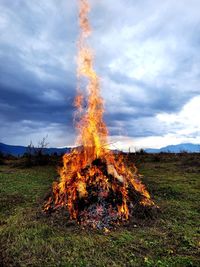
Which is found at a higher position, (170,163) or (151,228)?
(170,163)

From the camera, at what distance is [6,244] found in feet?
26.0

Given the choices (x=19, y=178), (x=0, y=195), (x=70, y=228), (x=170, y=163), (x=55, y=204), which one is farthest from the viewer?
(x=170, y=163)

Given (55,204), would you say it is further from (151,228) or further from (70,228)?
(151,228)

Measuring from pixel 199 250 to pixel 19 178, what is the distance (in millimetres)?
12677

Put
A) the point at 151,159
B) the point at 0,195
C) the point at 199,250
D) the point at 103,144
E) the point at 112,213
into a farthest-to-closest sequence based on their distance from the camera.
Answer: the point at 151,159 < the point at 0,195 < the point at 103,144 < the point at 112,213 < the point at 199,250

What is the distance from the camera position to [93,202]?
32.3 ft

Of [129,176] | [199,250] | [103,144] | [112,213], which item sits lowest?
[199,250]

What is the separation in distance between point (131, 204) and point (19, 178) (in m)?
9.97

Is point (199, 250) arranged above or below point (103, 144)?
below

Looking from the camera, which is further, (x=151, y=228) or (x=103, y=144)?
(x=103, y=144)

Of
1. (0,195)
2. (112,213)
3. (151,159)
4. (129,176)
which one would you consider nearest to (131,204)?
(112,213)

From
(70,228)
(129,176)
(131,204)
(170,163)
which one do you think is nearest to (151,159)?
(170,163)

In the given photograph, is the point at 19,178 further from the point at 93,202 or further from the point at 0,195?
the point at 93,202

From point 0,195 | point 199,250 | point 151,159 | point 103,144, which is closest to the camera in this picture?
point 199,250
